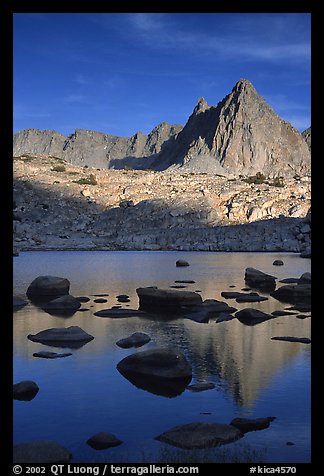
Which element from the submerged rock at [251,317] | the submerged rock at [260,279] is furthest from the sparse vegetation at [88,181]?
the submerged rock at [251,317]

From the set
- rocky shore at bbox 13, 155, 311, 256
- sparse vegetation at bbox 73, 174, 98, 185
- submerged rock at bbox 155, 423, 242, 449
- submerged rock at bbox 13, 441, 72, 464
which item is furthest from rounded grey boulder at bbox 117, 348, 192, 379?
sparse vegetation at bbox 73, 174, 98, 185

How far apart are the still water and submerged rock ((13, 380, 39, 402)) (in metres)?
0.28

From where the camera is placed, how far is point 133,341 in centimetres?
2086

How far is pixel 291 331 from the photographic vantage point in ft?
77.2

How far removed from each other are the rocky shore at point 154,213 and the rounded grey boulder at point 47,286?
172 feet

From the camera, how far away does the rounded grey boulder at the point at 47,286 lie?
114 ft

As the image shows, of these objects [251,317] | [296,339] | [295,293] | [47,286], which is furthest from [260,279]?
[296,339]

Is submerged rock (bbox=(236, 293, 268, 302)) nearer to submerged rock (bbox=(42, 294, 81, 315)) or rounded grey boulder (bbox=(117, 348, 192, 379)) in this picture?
submerged rock (bbox=(42, 294, 81, 315))

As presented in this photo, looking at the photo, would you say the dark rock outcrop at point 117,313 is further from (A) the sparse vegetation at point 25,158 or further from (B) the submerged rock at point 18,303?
(A) the sparse vegetation at point 25,158

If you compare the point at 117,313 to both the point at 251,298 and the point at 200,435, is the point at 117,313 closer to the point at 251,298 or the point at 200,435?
the point at 251,298

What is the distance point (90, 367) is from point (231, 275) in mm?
35553
